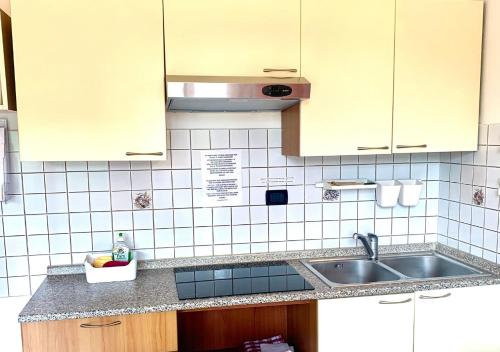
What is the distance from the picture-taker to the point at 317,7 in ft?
5.80

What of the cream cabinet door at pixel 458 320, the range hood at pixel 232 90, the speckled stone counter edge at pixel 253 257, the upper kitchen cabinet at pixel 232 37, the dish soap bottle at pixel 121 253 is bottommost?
the cream cabinet door at pixel 458 320

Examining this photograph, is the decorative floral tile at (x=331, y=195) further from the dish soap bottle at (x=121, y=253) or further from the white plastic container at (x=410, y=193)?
the dish soap bottle at (x=121, y=253)

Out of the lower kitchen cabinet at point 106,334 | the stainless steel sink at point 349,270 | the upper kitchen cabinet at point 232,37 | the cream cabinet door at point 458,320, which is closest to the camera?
the lower kitchen cabinet at point 106,334

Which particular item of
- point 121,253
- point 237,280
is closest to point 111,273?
point 121,253

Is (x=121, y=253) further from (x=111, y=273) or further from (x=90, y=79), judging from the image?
(x=90, y=79)

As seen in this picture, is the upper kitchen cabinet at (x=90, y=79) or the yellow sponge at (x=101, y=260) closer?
the upper kitchen cabinet at (x=90, y=79)

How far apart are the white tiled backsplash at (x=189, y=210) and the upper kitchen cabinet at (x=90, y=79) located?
12.6 inches

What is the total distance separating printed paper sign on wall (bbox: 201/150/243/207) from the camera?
2.05 meters

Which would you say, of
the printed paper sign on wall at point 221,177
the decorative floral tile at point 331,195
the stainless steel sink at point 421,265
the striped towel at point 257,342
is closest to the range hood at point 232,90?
the printed paper sign on wall at point 221,177

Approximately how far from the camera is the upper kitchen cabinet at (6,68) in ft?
5.20

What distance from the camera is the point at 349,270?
2.16 metres

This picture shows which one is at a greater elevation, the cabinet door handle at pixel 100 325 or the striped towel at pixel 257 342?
the cabinet door handle at pixel 100 325

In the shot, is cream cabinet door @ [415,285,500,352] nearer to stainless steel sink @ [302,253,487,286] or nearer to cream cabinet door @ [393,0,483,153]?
stainless steel sink @ [302,253,487,286]

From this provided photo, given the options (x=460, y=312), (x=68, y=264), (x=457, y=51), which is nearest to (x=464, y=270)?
(x=460, y=312)
